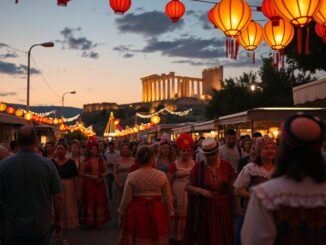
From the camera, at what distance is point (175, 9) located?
1241cm

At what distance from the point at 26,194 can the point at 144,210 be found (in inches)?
64.8

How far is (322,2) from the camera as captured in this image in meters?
8.12

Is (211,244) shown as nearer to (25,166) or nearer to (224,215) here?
(224,215)

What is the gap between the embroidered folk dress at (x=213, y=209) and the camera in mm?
6012

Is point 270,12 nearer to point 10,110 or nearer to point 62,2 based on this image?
point 62,2

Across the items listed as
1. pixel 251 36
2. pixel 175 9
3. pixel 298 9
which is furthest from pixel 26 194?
pixel 175 9

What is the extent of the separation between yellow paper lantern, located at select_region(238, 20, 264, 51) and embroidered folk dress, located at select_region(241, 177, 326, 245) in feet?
27.6

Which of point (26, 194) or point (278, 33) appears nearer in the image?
point (26, 194)

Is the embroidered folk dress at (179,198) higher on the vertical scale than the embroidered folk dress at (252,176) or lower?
lower

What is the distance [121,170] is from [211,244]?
17.5 ft

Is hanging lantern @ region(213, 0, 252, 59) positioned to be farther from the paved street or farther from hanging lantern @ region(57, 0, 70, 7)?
the paved street

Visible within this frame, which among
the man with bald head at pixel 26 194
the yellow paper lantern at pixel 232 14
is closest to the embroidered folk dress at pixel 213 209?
the man with bald head at pixel 26 194

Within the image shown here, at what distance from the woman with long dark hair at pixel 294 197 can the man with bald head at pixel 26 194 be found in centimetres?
267

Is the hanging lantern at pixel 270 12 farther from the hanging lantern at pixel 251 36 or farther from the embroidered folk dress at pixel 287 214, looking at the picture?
the embroidered folk dress at pixel 287 214
